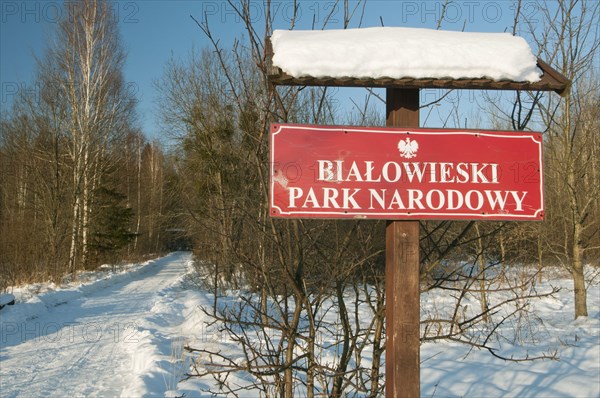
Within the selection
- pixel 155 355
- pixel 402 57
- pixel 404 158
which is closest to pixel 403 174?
pixel 404 158

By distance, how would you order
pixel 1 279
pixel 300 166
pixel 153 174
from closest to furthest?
1. pixel 300 166
2. pixel 1 279
3. pixel 153 174

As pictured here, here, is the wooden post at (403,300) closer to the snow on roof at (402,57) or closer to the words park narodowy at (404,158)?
the words park narodowy at (404,158)

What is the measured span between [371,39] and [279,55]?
1.54 ft

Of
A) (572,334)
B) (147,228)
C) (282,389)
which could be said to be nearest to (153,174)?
(147,228)

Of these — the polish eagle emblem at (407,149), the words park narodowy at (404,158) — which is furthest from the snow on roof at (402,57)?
the polish eagle emblem at (407,149)

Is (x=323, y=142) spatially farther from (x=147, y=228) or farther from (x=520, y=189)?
(x=147, y=228)

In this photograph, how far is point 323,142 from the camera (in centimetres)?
236

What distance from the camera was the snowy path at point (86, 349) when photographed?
561cm

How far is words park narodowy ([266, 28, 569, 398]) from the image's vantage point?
2.32m

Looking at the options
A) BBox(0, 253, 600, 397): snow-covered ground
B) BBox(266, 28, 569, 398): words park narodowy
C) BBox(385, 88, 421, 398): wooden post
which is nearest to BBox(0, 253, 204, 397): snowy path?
BBox(0, 253, 600, 397): snow-covered ground

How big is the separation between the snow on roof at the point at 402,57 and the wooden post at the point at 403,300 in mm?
198

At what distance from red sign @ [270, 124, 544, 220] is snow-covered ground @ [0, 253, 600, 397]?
0.88 m

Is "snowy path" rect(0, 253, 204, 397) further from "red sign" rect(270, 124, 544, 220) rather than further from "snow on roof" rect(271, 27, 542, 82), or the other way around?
"snow on roof" rect(271, 27, 542, 82)

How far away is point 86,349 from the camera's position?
294 inches
